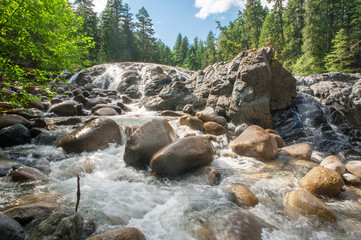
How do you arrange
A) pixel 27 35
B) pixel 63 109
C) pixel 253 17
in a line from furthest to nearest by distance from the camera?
1. pixel 253 17
2. pixel 63 109
3. pixel 27 35

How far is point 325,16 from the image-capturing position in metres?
30.9

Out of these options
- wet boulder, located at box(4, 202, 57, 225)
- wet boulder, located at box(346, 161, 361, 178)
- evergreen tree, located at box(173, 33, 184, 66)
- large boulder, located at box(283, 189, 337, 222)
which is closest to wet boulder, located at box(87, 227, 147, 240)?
wet boulder, located at box(4, 202, 57, 225)

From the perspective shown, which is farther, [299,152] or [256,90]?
[256,90]

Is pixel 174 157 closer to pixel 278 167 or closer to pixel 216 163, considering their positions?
pixel 216 163

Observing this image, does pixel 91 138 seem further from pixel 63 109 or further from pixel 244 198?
pixel 63 109

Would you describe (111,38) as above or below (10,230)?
above

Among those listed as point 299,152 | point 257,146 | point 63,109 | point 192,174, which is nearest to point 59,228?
point 192,174

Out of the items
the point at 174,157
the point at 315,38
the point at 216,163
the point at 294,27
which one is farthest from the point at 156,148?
the point at 294,27

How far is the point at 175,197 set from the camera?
3.83 m

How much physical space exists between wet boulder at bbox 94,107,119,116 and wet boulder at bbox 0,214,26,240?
11.0 metres

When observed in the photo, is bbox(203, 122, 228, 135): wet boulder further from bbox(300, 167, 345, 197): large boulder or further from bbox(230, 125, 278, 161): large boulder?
bbox(300, 167, 345, 197): large boulder

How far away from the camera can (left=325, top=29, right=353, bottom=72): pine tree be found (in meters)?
22.7

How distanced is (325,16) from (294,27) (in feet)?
16.3

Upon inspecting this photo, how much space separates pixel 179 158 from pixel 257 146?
3.07 meters
